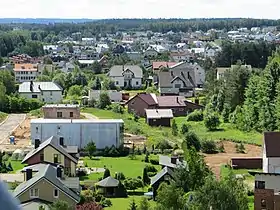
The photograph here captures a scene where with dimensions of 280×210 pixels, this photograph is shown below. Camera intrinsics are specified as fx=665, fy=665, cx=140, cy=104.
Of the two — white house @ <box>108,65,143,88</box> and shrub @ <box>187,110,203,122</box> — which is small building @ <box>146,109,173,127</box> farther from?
white house @ <box>108,65,143,88</box>

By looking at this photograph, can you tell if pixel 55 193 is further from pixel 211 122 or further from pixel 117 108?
pixel 117 108

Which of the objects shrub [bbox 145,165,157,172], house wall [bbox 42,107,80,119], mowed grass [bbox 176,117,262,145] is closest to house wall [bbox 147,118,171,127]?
mowed grass [bbox 176,117,262,145]

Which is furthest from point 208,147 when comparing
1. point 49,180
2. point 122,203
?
point 49,180

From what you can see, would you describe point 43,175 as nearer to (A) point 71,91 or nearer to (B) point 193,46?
(A) point 71,91

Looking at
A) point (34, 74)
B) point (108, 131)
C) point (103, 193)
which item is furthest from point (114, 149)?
point (34, 74)

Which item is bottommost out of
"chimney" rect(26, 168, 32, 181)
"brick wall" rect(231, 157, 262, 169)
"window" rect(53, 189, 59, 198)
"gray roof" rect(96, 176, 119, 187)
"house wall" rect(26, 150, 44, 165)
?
"brick wall" rect(231, 157, 262, 169)

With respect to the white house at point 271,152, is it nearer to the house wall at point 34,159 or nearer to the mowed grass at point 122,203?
the mowed grass at point 122,203
